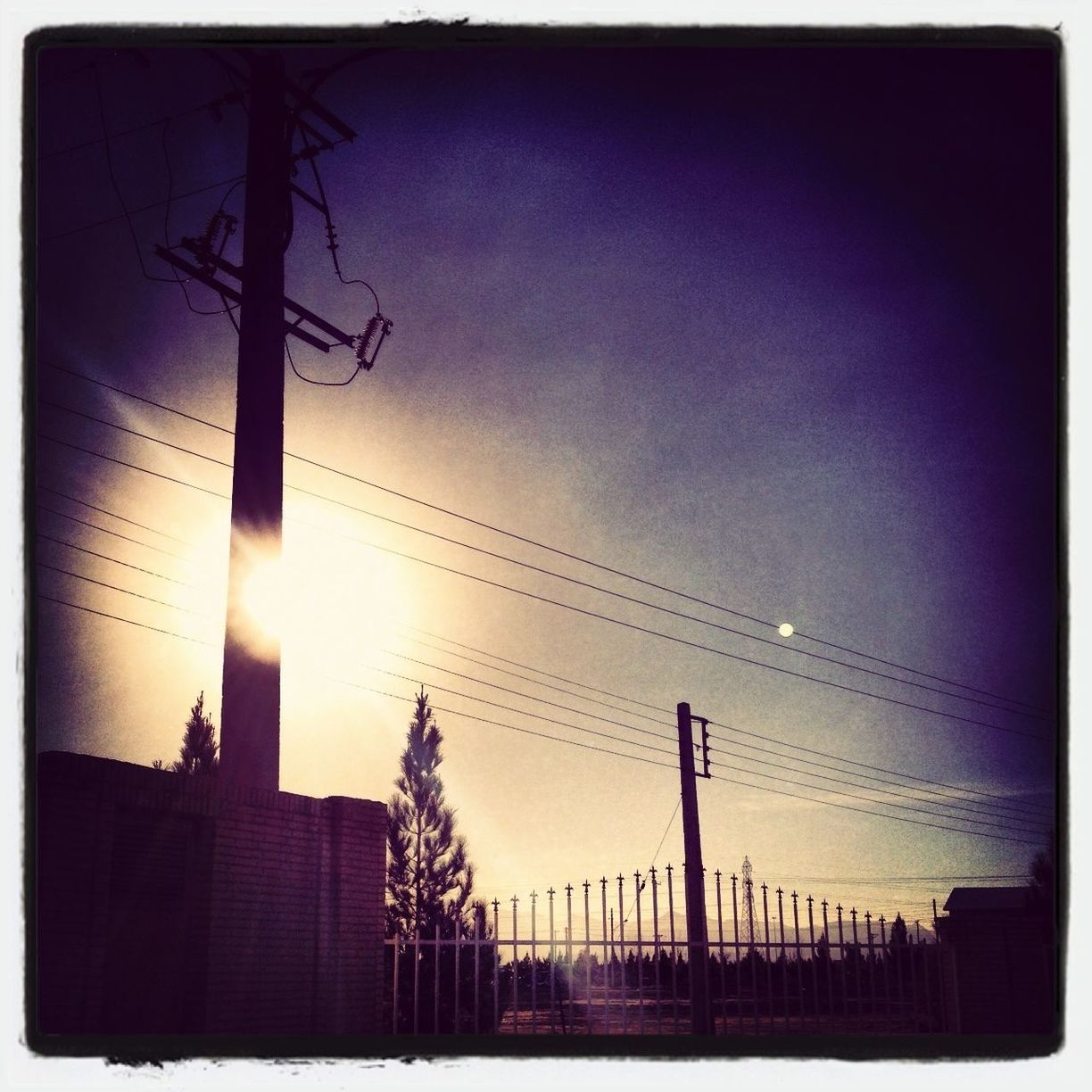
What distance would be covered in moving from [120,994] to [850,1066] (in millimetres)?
5402

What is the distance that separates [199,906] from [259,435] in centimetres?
541

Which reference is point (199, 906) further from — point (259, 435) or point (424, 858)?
point (424, 858)

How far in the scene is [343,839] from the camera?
8.66 m

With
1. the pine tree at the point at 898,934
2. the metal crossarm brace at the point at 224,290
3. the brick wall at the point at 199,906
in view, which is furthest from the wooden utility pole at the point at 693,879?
the metal crossarm brace at the point at 224,290

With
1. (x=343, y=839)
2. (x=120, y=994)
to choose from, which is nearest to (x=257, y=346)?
(x=343, y=839)

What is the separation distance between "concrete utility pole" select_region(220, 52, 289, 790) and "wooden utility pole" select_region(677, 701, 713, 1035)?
6130 millimetres

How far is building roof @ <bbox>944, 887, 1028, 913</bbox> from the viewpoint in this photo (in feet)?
39.3

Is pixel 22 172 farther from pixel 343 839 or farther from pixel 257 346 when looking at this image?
pixel 257 346

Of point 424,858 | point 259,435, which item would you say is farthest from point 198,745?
point 259,435

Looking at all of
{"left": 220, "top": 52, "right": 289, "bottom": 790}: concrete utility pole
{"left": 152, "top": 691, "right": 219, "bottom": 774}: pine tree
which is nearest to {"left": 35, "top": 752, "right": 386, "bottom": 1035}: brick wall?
{"left": 220, "top": 52, "right": 289, "bottom": 790}: concrete utility pole

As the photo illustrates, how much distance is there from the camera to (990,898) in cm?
1783

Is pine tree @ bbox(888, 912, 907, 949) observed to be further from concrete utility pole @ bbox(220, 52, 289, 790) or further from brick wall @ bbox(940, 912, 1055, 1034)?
concrete utility pole @ bbox(220, 52, 289, 790)

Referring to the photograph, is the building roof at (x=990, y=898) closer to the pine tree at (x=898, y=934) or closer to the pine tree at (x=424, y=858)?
the pine tree at (x=898, y=934)

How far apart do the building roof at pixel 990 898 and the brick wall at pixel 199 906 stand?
7246mm
